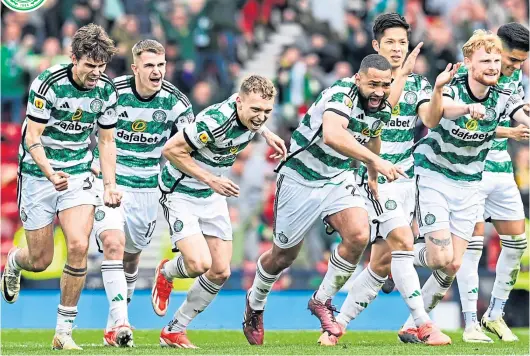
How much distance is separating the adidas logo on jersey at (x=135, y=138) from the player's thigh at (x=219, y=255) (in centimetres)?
119

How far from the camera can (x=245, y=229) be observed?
1698 centimetres

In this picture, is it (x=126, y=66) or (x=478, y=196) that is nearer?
(x=478, y=196)

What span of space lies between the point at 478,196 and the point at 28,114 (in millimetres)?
4341

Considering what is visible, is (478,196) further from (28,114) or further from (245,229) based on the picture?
(245,229)

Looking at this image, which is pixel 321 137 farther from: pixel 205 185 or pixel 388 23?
pixel 388 23

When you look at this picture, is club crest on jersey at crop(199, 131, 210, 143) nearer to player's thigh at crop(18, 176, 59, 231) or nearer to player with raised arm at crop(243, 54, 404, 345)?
player with raised arm at crop(243, 54, 404, 345)

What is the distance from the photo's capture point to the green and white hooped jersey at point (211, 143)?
34.8 ft

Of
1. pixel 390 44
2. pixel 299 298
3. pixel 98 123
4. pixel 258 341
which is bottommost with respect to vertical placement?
Result: pixel 299 298

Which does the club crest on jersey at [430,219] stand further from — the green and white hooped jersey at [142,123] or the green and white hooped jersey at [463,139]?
the green and white hooped jersey at [142,123]

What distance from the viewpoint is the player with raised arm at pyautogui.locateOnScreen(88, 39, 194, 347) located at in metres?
11.0

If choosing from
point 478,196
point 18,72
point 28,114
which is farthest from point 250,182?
point 28,114

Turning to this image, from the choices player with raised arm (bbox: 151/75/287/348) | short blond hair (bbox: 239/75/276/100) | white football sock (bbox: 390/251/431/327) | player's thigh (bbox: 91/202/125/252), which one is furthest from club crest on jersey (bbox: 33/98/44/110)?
white football sock (bbox: 390/251/431/327)

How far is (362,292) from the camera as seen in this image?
37.8 feet

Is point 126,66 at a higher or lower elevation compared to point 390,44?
lower
